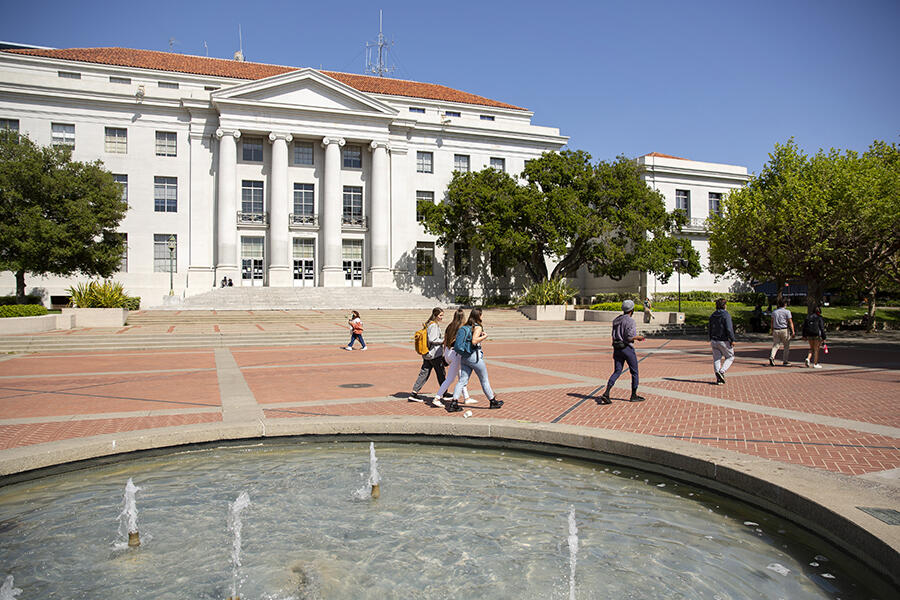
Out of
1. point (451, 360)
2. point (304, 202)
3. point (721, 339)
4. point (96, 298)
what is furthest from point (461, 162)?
point (451, 360)

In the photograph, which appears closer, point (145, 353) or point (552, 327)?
point (145, 353)

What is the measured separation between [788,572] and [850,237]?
98.1 ft

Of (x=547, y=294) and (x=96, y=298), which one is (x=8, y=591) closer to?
(x=96, y=298)

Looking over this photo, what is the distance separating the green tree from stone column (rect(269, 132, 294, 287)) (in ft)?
37.2

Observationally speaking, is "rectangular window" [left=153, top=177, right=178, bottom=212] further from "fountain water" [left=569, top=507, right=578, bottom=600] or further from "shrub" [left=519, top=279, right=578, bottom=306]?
"fountain water" [left=569, top=507, right=578, bottom=600]

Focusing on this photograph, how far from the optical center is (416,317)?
114 ft

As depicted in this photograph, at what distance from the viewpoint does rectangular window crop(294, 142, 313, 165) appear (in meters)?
47.5

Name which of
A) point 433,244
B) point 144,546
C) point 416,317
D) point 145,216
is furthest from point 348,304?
point 144,546

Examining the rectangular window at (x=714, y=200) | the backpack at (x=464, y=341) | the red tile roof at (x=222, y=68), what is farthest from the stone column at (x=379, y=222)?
the backpack at (x=464, y=341)

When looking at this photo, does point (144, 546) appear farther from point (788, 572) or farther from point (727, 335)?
point (727, 335)

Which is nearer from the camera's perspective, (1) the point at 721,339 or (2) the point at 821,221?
(1) the point at 721,339

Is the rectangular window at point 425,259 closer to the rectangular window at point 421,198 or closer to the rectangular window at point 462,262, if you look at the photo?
the rectangular window at point 462,262

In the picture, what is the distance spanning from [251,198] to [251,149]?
3.86 meters

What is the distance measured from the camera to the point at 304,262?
47.5 meters
